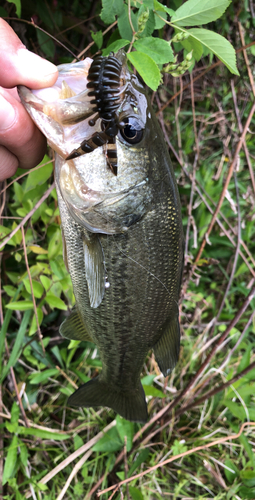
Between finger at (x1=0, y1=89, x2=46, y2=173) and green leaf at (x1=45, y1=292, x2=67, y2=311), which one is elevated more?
finger at (x1=0, y1=89, x2=46, y2=173)

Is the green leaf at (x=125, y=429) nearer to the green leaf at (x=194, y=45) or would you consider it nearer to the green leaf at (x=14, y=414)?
the green leaf at (x=14, y=414)

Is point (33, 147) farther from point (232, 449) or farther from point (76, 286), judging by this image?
point (232, 449)

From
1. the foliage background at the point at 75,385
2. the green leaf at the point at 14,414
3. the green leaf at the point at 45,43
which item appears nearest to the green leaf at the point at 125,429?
the foliage background at the point at 75,385

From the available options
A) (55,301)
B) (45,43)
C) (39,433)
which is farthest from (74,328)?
(45,43)

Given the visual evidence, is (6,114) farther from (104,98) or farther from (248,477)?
(248,477)

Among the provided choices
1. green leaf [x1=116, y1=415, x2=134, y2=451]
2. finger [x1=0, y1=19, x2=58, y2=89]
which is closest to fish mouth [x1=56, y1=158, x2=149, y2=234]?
finger [x1=0, y1=19, x2=58, y2=89]

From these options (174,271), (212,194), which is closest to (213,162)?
(212,194)

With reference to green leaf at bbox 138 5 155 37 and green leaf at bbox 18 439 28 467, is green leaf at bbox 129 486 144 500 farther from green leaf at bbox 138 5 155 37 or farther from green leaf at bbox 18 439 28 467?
green leaf at bbox 138 5 155 37
